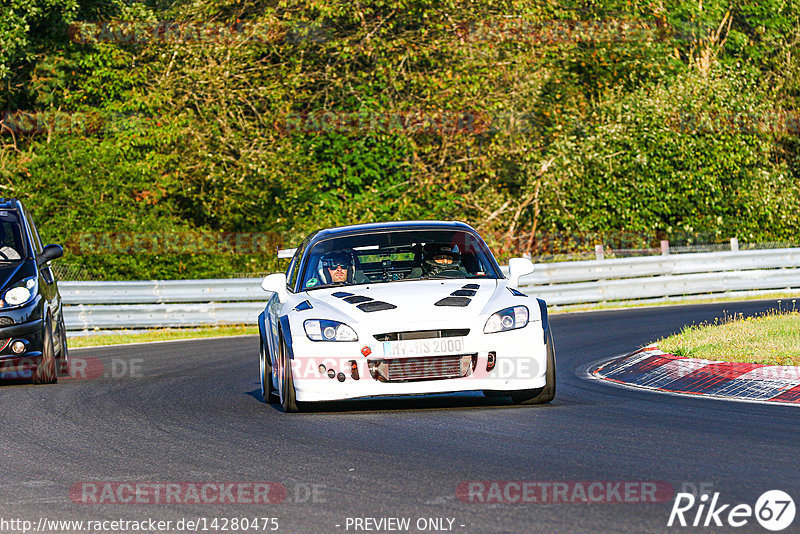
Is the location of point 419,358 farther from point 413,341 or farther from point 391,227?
point 391,227

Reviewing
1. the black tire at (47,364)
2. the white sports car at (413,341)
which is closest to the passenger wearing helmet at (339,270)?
the white sports car at (413,341)

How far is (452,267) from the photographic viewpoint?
1071 centimetres

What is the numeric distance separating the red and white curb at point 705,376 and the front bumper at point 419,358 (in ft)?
5.68

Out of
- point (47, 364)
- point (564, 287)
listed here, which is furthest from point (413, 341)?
point (564, 287)

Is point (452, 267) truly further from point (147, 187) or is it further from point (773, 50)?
point (773, 50)

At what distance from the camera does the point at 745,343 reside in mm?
12242

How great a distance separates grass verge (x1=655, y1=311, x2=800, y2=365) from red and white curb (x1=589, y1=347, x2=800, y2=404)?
0.57ft

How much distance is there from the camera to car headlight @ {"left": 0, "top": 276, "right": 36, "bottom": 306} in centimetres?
1259

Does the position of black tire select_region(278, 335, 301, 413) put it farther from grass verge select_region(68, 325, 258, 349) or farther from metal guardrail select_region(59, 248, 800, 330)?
metal guardrail select_region(59, 248, 800, 330)

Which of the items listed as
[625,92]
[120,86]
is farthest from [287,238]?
[625,92]

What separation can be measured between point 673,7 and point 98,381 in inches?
1326

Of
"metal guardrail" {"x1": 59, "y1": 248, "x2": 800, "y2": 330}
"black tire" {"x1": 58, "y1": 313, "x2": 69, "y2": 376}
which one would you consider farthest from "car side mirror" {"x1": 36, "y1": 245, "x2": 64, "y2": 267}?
"metal guardrail" {"x1": 59, "y1": 248, "x2": 800, "y2": 330}

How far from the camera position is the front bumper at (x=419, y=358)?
9.26m

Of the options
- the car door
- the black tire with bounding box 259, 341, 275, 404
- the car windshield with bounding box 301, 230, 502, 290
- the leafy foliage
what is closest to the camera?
the car windshield with bounding box 301, 230, 502, 290
